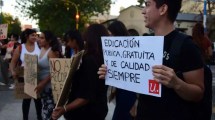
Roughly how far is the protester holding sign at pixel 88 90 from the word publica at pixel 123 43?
0.59 m

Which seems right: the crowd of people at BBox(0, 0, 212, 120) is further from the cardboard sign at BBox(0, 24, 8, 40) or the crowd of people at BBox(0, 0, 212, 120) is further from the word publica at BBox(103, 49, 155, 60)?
the cardboard sign at BBox(0, 24, 8, 40)

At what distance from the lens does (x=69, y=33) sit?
4.12 m

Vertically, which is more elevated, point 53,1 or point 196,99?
point 53,1

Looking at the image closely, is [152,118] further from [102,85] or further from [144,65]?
[102,85]

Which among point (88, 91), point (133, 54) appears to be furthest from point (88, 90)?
point (133, 54)

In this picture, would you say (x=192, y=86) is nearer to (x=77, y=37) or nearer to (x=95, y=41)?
(x=95, y=41)

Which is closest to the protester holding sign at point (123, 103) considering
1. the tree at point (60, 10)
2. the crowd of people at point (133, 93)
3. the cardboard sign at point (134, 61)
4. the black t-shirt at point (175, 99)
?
the crowd of people at point (133, 93)

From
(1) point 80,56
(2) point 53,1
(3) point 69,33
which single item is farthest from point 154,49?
(2) point 53,1

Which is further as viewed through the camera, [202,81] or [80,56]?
[80,56]

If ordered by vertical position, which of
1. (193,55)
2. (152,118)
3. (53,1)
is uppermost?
(53,1)

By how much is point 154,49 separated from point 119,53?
47 centimetres

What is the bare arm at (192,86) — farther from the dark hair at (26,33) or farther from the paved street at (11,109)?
the paved street at (11,109)

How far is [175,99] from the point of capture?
231 centimetres

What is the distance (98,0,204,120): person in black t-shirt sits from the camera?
7.18 feet
